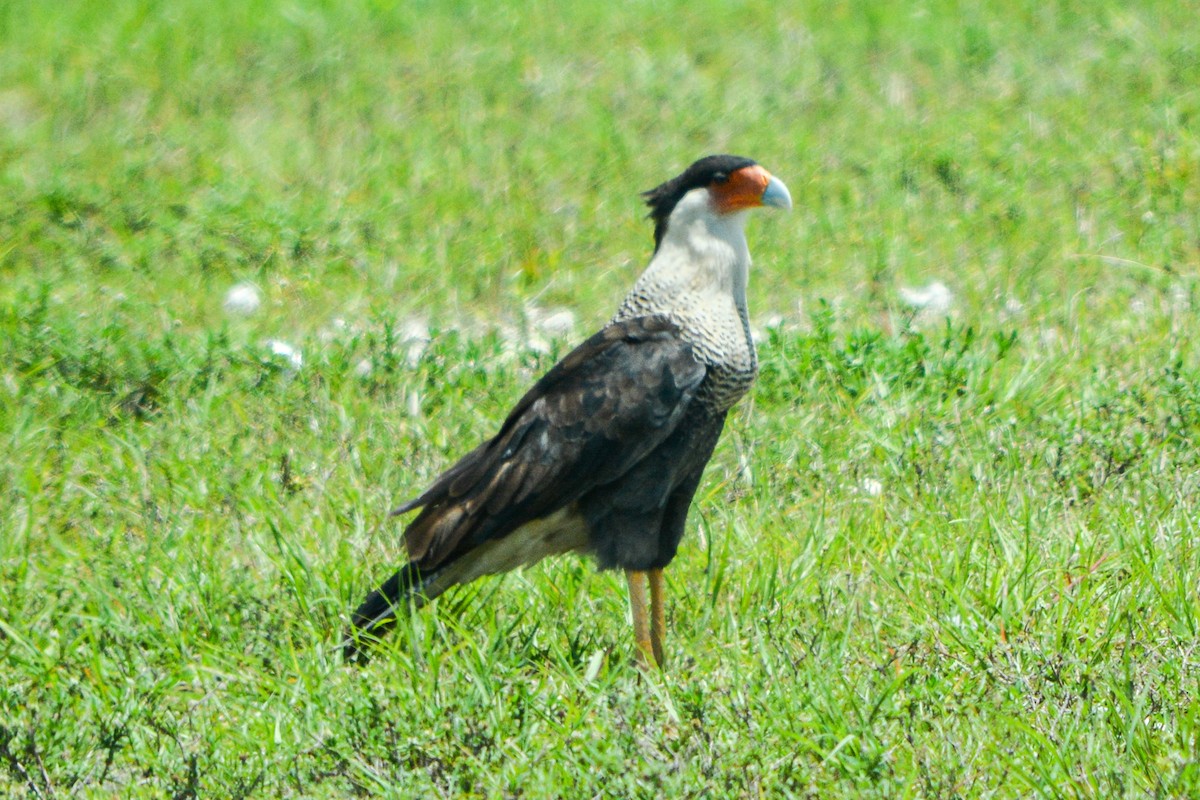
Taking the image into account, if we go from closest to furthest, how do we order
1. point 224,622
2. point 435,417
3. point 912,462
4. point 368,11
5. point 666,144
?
1. point 224,622
2. point 912,462
3. point 435,417
4. point 666,144
5. point 368,11

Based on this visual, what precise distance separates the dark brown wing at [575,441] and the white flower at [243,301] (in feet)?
7.98

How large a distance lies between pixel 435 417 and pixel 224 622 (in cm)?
→ 132

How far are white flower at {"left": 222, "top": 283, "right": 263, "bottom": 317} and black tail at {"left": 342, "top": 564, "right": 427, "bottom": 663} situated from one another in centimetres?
248

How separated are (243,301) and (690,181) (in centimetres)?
263

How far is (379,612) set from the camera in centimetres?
379

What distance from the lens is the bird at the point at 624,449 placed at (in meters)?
3.76

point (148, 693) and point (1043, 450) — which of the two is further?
point (1043, 450)

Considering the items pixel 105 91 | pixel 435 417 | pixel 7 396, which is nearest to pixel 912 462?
pixel 435 417

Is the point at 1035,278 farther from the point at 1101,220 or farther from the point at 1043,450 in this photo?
the point at 1043,450

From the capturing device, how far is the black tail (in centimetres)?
375

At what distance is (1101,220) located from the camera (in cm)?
632

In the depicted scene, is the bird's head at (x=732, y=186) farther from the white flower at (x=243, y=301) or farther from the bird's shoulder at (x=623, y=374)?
the white flower at (x=243, y=301)

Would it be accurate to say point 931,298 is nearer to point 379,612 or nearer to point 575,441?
point 575,441

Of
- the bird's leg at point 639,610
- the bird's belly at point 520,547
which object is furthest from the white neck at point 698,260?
the bird's leg at point 639,610
